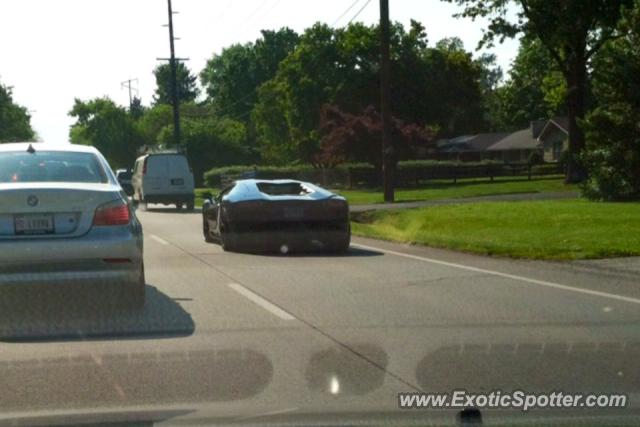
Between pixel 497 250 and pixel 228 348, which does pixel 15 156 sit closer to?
pixel 228 348

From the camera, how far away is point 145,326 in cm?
1043

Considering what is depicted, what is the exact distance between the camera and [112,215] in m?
10.9

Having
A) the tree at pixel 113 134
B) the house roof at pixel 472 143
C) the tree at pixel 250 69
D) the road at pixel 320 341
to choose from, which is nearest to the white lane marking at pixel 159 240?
the road at pixel 320 341

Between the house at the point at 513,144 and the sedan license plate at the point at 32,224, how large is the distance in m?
78.6

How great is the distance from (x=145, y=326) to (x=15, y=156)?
2.40 meters

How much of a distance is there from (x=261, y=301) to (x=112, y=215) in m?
1.90

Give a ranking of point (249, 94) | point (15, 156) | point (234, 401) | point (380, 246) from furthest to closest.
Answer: point (249, 94)
point (380, 246)
point (15, 156)
point (234, 401)

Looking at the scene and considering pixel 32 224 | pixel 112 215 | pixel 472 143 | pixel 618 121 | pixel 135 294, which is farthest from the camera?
pixel 472 143

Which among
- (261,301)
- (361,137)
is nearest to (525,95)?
(361,137)

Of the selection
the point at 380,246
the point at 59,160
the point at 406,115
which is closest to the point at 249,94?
the point at 406,115

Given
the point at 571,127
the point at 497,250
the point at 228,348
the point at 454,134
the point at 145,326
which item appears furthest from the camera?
the point at 454,134

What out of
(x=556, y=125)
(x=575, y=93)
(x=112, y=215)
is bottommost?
(x=556, y=125)

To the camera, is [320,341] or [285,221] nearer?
[320,341]

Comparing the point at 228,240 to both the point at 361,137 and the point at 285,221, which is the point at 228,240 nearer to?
the point at 285,221
